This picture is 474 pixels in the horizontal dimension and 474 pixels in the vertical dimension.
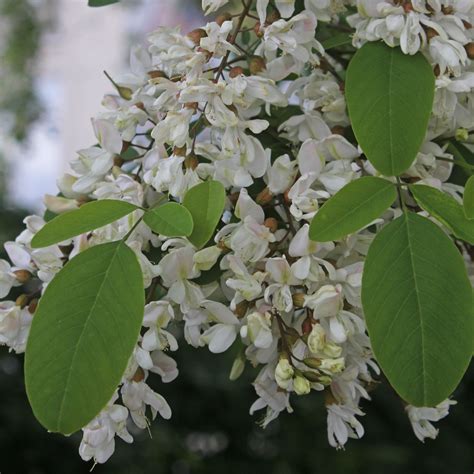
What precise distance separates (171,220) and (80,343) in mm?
77

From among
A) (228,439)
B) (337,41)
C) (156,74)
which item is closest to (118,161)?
(156,74)

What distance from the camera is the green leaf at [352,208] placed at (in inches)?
16.2

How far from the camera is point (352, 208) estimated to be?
0.42 m

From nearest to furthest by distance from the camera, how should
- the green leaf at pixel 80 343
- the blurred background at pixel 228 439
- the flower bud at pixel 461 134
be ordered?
the green leaf at pixel 80 343 < the flower bud at pixel 461 134 < the blurred background at pixel 228 439

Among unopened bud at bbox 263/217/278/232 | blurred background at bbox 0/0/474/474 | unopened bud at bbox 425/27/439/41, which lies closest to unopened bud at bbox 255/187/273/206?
unopened bud at bbox 263/217/278/232

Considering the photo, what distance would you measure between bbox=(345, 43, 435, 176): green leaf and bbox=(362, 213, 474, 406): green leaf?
5 cm

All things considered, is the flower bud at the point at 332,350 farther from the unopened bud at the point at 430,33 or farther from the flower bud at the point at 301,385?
the unopened bud at the point at 430,33

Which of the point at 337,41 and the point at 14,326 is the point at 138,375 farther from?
the point at 337,41

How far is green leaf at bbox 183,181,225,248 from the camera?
0.43 meters

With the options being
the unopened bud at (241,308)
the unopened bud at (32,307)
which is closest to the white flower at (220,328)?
the unopened bud at (241,308)

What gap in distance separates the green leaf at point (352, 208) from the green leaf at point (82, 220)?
10cm

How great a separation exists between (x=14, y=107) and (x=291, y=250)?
2312 mm

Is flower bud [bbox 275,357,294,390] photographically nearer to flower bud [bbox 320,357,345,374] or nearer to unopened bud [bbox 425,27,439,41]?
flower bud [bbox 320,357,345,374]

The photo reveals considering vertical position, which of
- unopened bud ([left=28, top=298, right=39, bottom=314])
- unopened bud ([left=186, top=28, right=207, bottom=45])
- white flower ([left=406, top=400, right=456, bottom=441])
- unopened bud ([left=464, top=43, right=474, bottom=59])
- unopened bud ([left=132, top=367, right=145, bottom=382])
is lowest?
white flower ([left=406, top=400, right=456, bottom=441])
